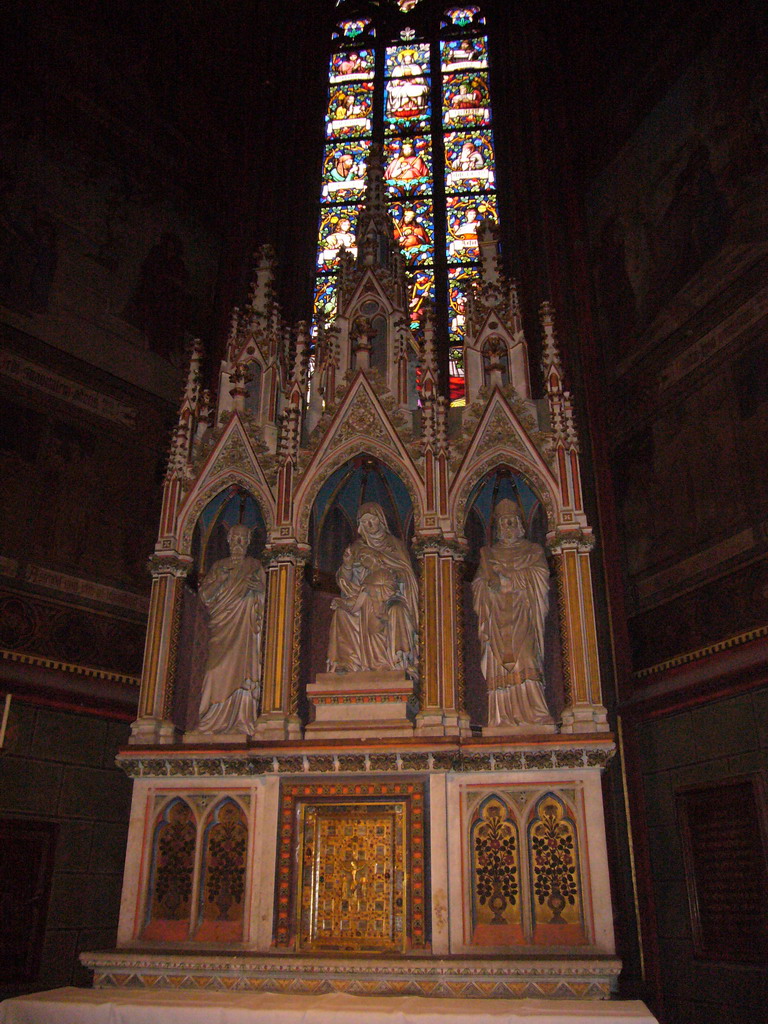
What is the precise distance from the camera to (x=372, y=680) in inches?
340

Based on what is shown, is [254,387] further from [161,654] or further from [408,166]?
[408,166]

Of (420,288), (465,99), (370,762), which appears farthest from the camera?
(465,99)

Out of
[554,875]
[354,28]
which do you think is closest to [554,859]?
[554,875]

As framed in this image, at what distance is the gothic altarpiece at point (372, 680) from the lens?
764cm

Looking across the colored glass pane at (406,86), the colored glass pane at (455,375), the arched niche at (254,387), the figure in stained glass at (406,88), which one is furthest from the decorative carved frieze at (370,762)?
the figure in stained glass at (406,88)

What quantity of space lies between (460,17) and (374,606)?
10.8 meters

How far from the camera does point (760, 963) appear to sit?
7965mm

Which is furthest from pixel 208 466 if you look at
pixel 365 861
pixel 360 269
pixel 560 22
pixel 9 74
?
pixel 560 22

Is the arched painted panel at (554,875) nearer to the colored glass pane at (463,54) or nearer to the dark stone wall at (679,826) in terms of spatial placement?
the dark stone wall at (679,826)

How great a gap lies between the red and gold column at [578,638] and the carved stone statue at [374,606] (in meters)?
1.39

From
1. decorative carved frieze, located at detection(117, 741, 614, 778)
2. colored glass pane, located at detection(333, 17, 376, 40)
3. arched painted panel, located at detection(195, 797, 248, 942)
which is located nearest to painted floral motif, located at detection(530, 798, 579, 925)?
decorative carved frieze, located at detection(117, 741, 614, 778)

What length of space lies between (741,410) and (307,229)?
6993 mm

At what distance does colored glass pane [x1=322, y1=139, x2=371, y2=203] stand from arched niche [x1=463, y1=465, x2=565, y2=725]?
21.3 ft

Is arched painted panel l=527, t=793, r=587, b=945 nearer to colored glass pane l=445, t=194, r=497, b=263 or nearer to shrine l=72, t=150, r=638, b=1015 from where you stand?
shrine l=72, t=150, r=638, b=1015
